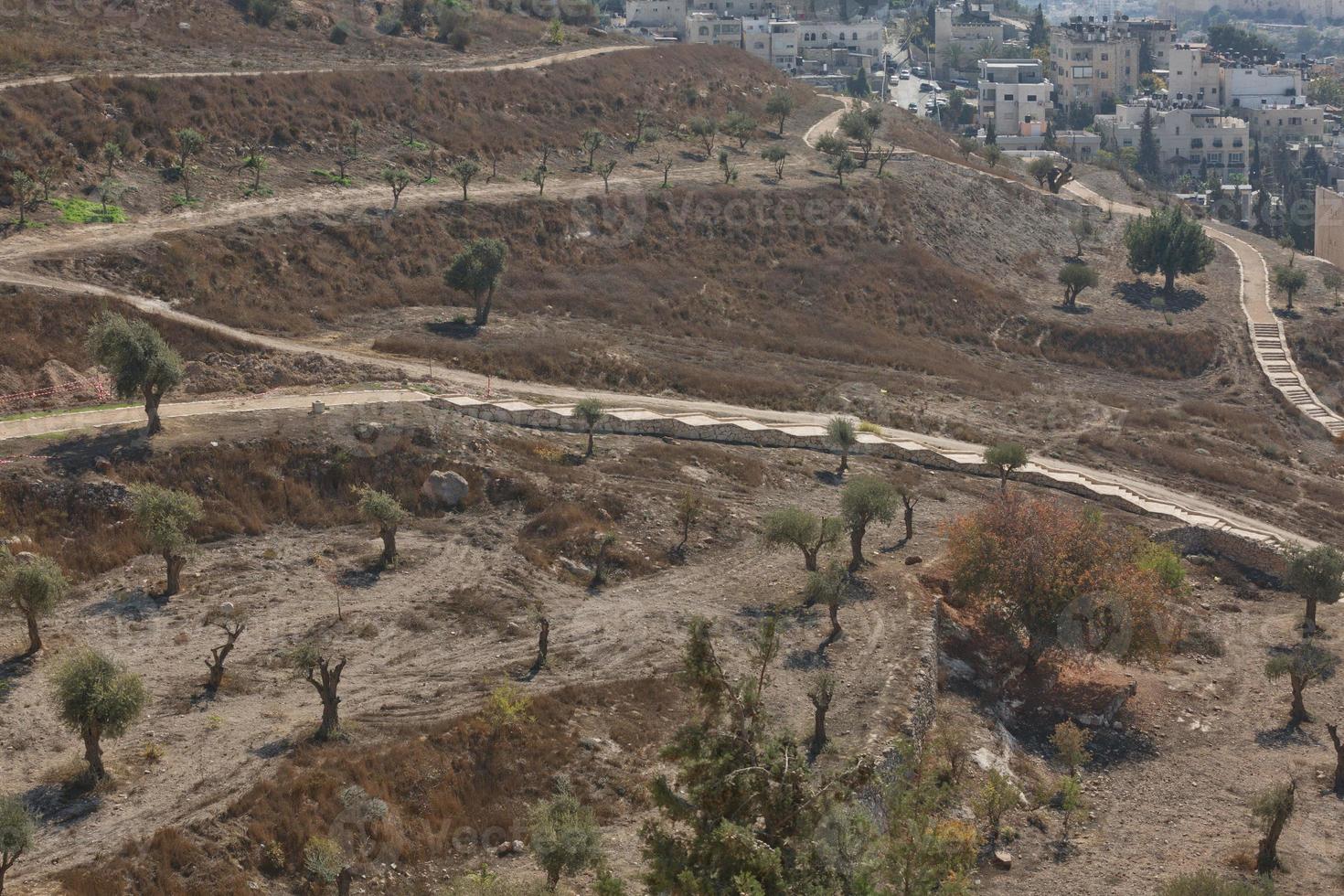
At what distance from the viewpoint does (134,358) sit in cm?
4200

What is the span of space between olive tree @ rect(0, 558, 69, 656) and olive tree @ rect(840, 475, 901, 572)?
22.5 m

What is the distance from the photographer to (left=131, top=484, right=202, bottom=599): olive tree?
3641cm

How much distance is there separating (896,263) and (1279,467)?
2835 centimetres

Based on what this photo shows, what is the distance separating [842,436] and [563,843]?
98.9 ft

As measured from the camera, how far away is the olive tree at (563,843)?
85.1ft

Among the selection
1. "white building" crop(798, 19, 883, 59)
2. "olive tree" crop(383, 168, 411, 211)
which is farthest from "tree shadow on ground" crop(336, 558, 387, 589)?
"white building" crop(798, 19, 883, 59)

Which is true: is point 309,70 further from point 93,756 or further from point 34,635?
point 93,756

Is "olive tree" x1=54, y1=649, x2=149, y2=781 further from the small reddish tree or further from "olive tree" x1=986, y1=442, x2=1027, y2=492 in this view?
"olive tree" x1=986, y1=442, x2=1027, y2=492

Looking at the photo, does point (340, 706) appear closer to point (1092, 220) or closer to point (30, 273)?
point (30, 273)

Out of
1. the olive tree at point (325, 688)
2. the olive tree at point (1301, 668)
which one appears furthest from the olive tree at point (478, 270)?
the olive tree at point (1301, 668)

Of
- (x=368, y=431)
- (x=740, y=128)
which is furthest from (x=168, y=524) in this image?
(x=740, y=128)

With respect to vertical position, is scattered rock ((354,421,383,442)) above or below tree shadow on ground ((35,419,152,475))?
below

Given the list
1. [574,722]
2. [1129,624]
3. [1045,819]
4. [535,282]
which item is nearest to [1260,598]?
[1129,624]

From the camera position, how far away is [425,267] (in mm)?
71062
